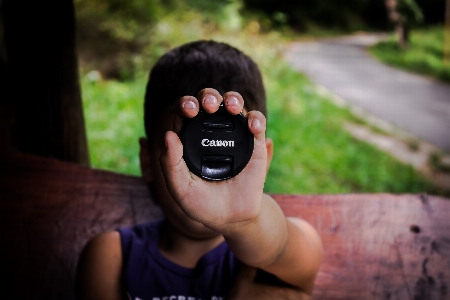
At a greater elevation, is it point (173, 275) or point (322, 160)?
point (173, 275)

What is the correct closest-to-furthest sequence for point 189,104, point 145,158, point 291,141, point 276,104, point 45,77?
point 189,104
point 145,158
point 45,77
point 291,141
point 276,104

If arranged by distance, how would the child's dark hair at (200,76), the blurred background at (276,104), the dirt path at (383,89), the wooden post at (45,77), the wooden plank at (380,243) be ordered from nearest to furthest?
the child's dark hair at (200,76), the wooden plank at (380,243), the wooden post at (45,77), the blurred background at (276,104), the dirt path at (383,89)

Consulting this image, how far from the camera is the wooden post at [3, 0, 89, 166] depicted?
1.70m

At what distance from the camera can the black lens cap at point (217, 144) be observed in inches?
31.8

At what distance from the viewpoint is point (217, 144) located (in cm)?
83

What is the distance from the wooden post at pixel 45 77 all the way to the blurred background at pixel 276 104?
182 centimetres

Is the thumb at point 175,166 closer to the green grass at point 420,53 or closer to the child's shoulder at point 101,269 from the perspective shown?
the child's shoulder at point 101,269

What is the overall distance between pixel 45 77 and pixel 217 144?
1.21m

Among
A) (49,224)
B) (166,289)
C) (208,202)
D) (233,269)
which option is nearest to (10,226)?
(49,224)

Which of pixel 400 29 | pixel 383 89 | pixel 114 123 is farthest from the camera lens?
pixel 400 29

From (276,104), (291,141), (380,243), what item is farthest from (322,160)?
(380,243)

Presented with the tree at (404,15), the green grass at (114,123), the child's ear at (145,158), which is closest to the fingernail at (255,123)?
the child's ear at (145,158)

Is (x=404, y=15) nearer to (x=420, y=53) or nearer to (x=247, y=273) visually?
(x=420, y=53)

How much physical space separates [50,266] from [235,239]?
0.88 metres
